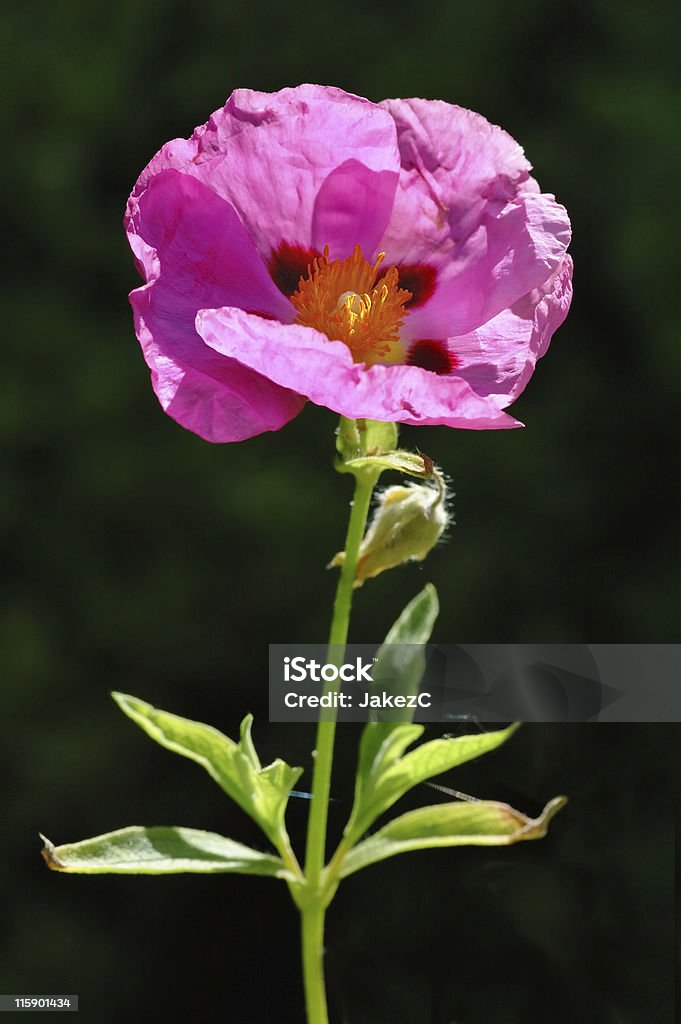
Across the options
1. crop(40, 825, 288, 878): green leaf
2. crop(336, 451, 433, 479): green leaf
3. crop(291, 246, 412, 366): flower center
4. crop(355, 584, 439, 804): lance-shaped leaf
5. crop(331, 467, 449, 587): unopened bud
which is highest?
crop(291, 246, 412, 366): flower center

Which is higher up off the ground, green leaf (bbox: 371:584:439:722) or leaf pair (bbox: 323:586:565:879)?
green leaf (bbox: 371:584:439:722)

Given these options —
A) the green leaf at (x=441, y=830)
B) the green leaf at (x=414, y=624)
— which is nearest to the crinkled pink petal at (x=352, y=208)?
the green leaf at (x=414, y=624)

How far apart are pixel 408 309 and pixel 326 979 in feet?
1.49

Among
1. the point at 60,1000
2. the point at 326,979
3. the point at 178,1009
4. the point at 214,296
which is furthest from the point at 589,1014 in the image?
the point at 214,296

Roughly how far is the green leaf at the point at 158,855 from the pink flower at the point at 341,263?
0.26 metres

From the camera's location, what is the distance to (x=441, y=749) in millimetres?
673

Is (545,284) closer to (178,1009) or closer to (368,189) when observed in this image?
(368,189)

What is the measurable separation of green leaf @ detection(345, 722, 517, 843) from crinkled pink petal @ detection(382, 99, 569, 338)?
0.24m

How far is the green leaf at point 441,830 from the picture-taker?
2.21 ft

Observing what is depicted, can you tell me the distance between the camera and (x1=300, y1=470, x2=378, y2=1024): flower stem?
0.63m
